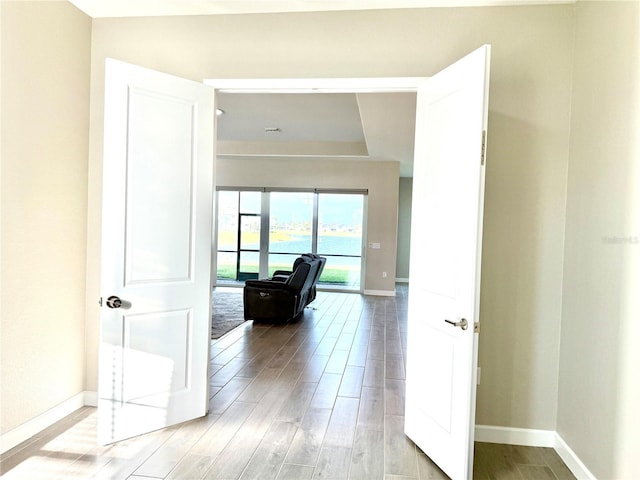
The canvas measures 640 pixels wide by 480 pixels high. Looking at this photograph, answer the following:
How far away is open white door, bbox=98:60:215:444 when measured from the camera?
263 centimetres

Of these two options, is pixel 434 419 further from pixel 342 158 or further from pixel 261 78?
pixel 342 158

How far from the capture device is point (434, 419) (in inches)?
102

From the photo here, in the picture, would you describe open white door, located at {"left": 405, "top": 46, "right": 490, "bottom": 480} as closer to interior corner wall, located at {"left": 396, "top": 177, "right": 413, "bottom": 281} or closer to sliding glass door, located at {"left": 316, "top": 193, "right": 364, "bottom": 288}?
sliding glass door, located at {"left": 316, "top": 193, "right": 364, "bottom": 288}

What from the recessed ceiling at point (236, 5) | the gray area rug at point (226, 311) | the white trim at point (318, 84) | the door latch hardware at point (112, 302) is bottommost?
the gray area rug at point (226, 311)

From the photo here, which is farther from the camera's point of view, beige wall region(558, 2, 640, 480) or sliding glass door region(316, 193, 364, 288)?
sliding glass door region(316, 193, 364, 288)

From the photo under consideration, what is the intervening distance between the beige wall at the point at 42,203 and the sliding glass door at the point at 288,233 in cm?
684

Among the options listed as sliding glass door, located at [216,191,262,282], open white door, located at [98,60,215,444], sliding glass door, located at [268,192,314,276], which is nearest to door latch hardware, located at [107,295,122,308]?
open white door, located at [98,60,215,444]

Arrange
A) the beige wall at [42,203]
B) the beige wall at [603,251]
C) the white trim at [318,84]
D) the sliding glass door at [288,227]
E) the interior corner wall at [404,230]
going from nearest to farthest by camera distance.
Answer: the beige wall at [603,251], the beige wall at [42,203], the white trim at [318,84], the sliding glass door at [288,227], the interior corner wall at [404,230]

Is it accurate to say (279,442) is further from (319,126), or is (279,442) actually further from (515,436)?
(319,126)

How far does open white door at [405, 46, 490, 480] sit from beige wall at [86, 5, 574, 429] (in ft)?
1.44

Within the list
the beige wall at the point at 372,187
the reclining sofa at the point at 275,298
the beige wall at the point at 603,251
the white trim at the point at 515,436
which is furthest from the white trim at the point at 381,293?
the beige wall at the point at 603,251

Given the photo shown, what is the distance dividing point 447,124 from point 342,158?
269 inches

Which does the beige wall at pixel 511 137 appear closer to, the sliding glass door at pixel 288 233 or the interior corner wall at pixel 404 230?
the sliding glass door at pixel 288 233

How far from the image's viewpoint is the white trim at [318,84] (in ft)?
9.43
